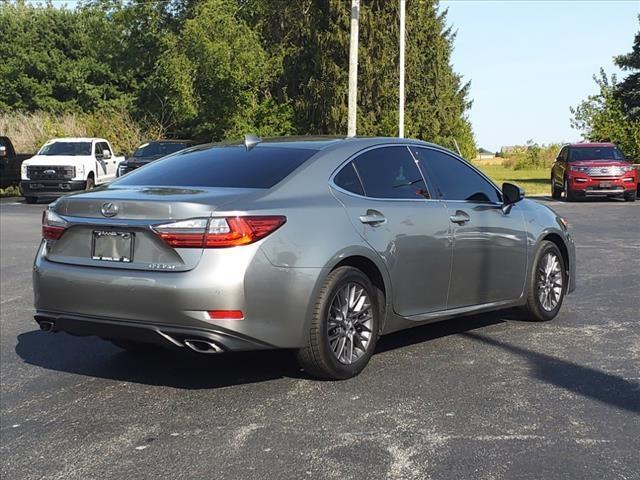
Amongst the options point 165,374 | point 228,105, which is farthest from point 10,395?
point 228,105

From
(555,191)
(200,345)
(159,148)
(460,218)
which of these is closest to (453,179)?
(460,218)

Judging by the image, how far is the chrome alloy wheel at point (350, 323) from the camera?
17.7 feet

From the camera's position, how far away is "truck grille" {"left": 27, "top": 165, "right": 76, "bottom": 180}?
25.0m

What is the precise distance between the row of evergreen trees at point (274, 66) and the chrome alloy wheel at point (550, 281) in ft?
92.8

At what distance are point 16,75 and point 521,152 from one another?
34.0 metres

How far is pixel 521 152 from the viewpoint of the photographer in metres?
59.5

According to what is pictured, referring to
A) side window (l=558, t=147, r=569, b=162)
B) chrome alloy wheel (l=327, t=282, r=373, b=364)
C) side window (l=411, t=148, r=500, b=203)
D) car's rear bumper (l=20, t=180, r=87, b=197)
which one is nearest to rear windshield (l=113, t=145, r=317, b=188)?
chrome alloy wheel (l=327, t=282, r=373, b=364)

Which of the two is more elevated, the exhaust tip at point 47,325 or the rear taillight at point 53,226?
the rear taillight at point 53,226

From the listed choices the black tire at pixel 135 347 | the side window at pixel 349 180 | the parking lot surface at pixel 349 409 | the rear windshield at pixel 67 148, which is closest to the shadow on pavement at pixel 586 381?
the parking lot surface at pixel 349 409

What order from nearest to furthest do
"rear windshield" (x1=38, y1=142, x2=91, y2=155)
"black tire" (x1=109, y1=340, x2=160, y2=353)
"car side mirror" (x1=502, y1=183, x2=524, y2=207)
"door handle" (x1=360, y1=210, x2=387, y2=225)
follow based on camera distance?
"door handle" (x1=360, y1=210, x2=387, y2=225) → "black tire" (x1=109, y1=340, x2=160, y2=353) → "car side mirror" (x1=502, y1=183, x2=524, y2=207) → "rear windshield" (x1=38, y1=142, x2=91, y2=155)

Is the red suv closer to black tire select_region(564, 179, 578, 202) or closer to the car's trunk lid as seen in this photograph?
black tire select_region(564, 179, 578, 202)

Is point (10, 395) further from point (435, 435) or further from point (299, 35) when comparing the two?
point (299, 35)

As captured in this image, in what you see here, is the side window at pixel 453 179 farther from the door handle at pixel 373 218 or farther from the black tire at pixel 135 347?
the black tire at pixel 135 347

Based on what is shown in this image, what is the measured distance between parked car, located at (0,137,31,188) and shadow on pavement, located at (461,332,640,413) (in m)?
24.9
